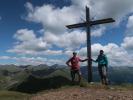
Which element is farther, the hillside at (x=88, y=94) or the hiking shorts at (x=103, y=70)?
the hiking shorts at (x=103, y=70)

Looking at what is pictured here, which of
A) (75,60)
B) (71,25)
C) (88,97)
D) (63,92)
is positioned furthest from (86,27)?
(88,97)

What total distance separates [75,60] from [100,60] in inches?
86.3

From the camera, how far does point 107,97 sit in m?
19.0

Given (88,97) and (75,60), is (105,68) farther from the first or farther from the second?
(88,97)

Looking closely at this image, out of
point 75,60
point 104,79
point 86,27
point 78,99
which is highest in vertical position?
point 86,27

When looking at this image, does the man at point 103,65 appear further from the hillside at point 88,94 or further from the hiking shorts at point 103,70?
the hillside at point 88,94

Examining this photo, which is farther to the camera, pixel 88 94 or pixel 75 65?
pixel 75 65

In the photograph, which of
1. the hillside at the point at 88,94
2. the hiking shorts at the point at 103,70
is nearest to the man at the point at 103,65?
the hiking shorts at the point at 103,70

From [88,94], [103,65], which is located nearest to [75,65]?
[103,65]

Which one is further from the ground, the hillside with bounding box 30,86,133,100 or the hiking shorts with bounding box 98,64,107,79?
the hiking shorts with bounding box 98,64,107,79

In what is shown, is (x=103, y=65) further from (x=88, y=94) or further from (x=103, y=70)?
(x=88, y=94)

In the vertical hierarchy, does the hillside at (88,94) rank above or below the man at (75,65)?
below

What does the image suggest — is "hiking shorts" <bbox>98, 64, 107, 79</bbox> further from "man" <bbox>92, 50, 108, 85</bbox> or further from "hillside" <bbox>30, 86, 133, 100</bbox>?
"hillside" <bbox>30, 86, 133, 100</bbox>

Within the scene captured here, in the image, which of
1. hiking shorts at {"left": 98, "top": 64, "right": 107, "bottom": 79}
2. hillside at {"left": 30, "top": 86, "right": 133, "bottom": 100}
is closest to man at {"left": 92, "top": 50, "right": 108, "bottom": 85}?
hiking shorts at {"left": 98, "top": 64, "right": 107, "bottom": 79}
